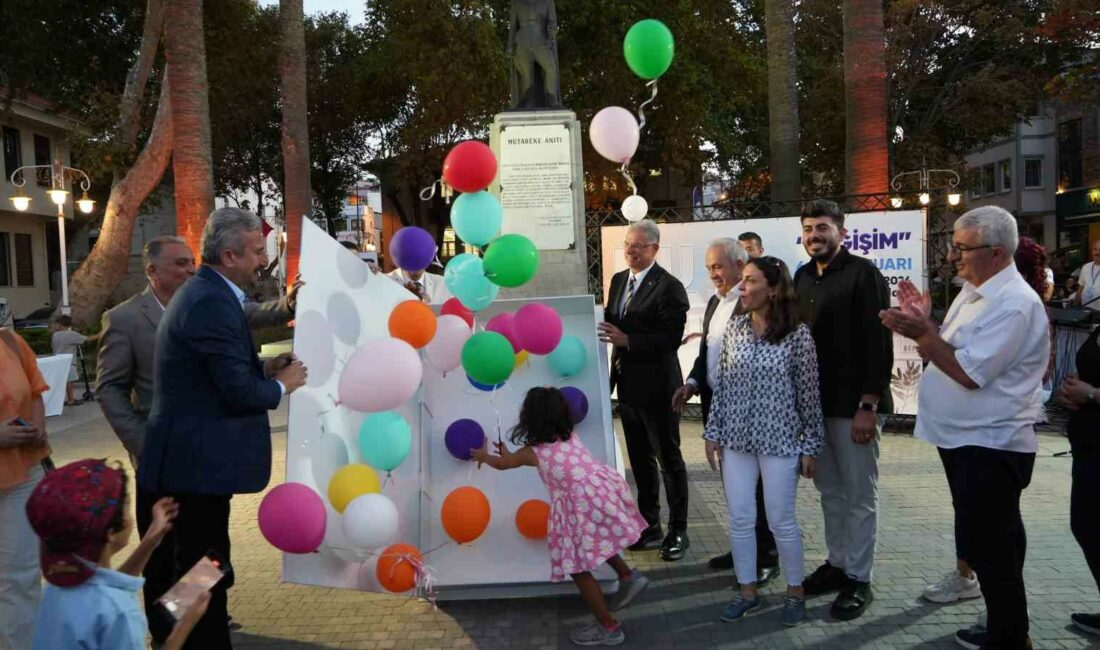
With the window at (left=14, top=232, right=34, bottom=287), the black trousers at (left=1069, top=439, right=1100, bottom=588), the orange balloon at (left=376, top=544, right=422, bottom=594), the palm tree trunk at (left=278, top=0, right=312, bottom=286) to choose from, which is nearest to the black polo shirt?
the black trousers at (left=1069, top=439, right=1100, bottom=588)

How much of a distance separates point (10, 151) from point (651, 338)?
1230 inches

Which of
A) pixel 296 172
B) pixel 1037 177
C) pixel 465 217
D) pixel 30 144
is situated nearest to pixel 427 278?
pixel 465 217

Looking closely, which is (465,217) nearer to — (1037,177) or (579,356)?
(579,356)

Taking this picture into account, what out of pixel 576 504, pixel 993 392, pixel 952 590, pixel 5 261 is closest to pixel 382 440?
pixel 576 504

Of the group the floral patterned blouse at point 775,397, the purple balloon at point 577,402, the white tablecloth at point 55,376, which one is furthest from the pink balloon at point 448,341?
the white tablecloth at point 55,376

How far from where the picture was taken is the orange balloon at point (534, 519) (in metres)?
4.28

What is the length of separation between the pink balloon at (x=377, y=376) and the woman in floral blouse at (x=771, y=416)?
5.22ft

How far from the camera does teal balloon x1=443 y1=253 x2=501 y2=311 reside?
175 inches

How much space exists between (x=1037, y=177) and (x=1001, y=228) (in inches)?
1684

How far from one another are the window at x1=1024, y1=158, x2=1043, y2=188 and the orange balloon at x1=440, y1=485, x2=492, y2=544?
42.8m

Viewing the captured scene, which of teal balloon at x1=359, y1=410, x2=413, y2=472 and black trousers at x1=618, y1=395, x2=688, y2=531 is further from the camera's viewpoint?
black trousers at x1=618, y1=395, x2=688, y2=531

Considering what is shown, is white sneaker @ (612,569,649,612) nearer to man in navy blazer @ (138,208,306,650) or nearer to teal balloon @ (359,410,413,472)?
teal balloon @ (359,410,413,472)

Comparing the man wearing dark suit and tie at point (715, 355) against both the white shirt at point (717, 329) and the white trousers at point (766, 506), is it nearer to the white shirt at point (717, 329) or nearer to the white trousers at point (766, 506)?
the white shirt at point (717, 329)

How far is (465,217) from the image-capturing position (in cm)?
469
